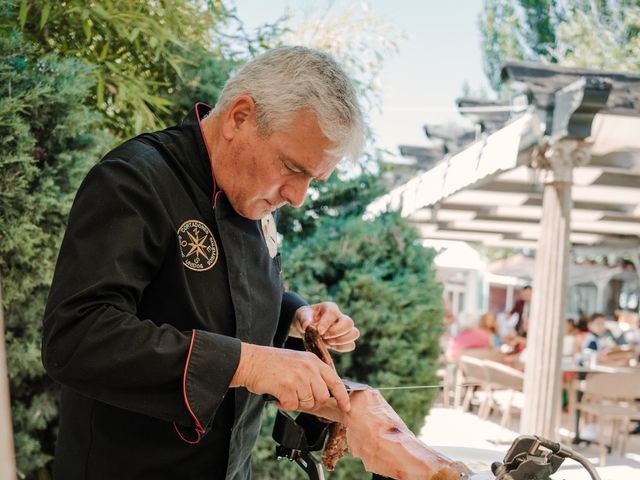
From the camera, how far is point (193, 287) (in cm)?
137

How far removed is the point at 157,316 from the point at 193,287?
0.29ft

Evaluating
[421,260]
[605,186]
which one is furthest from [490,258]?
[421,260]

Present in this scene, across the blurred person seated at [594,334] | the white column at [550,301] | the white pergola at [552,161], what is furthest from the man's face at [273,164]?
the blurred person seated at [594,334]

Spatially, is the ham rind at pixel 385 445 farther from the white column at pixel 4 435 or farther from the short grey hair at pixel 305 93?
the white column at pixel 4 435

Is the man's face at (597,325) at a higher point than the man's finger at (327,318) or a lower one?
lower

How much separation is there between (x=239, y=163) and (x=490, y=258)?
24989 mm

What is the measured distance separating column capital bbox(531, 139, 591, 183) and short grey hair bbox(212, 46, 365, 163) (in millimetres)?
5054

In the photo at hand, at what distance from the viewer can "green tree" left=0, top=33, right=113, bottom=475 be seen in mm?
2676

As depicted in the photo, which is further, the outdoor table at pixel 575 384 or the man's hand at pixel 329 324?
the outdoor table at pixel 575 384

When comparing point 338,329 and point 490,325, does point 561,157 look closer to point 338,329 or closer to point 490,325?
point 490,325

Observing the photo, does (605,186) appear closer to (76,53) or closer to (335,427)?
(76,53)

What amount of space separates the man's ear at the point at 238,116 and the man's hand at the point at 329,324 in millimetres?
484

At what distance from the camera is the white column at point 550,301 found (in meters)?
5.98

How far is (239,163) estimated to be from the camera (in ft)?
4.75
